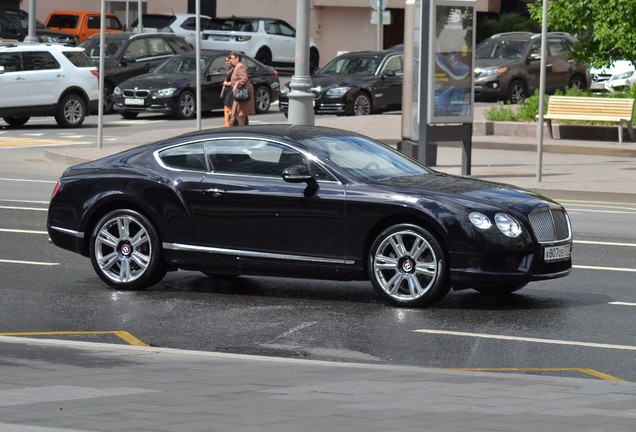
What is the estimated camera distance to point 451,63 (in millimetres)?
22922

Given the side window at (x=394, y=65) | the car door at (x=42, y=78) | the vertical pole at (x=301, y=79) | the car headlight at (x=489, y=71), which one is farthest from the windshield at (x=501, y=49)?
the vertical pole at (x=301, y=79)

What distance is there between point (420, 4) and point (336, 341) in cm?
1328

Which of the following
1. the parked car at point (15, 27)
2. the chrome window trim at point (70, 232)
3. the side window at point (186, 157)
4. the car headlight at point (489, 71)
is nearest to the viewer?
the side window at point (186, 157)

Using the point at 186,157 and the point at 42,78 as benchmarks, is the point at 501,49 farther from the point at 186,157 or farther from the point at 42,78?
the point at 186,157

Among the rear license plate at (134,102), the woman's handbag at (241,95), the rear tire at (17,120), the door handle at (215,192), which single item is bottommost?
the rear tire at (17,120)

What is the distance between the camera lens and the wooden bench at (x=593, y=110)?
28.1 m

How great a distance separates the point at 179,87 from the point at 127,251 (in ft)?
76.4

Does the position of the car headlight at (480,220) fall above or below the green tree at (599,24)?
below

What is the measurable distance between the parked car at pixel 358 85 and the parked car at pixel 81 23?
738 inches

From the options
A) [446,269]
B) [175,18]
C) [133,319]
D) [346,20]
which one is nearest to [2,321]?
[133,319]

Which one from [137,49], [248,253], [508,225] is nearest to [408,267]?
[508,225]

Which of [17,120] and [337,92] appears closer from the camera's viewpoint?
[17,120]

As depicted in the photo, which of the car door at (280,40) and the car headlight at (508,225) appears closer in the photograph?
the car headlight at (508,225)

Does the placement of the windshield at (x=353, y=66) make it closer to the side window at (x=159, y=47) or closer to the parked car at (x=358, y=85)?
the parked car at (x=358, y=85)
